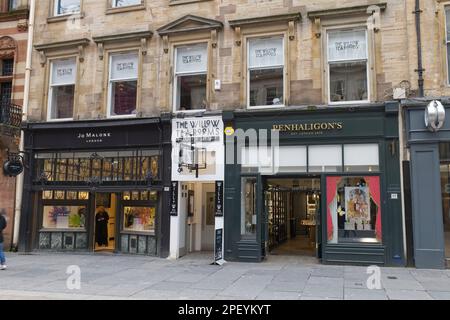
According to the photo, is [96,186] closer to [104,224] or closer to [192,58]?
[104,224]

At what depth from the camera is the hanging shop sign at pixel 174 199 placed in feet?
47.2

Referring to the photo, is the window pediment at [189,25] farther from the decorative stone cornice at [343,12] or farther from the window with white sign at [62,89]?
the window with white sign at [62,89]

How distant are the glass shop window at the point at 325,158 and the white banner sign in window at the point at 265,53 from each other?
310 cm

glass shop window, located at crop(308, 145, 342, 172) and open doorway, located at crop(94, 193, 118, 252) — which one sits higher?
glass shop window, located at crop(308, 145, 342, 172)

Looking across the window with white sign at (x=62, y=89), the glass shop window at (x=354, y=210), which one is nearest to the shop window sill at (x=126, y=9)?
the window with white sign at (x=62, y=89)

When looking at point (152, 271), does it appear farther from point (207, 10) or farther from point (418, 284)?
point (207, 10)

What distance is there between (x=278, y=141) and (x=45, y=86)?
937 centimetres

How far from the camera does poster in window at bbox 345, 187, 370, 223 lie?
12.8 meters

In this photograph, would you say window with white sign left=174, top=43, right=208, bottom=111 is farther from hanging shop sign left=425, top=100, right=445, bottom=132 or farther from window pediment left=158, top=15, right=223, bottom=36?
hanging shop sign left=425, top=100, right=445, bottom=132

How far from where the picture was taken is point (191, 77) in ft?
49.6

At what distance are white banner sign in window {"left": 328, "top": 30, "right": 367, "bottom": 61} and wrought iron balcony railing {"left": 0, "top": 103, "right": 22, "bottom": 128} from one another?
37.9ft

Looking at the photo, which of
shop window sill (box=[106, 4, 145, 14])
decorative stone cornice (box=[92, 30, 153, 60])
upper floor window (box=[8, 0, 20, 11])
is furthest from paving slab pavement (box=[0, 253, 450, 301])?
upper floor window (box=[8, 0, 20, 11])

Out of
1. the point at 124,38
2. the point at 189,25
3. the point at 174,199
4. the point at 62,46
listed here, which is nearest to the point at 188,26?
the point at 189,25

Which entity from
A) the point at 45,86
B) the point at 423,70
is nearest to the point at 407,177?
the point at 423,70
